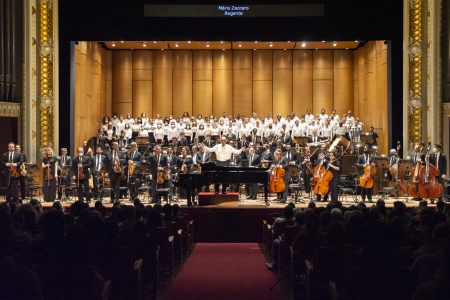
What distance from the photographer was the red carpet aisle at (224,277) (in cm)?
764

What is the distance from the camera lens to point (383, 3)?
1983cm

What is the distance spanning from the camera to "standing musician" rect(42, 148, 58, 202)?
55.5 ft

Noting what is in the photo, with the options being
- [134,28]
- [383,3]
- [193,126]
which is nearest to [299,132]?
[193,126]

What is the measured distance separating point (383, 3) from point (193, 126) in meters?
7.59

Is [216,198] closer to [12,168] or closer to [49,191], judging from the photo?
[49,191]

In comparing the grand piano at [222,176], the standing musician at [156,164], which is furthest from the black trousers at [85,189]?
the grand piano at [222,176]

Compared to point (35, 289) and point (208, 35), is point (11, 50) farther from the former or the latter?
point (35, 289)

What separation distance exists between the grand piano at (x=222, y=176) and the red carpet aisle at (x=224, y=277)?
11.3 feet

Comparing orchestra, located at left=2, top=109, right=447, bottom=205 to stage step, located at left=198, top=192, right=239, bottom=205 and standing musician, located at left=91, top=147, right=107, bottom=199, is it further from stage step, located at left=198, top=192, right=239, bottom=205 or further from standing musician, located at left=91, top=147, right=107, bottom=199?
stage step, located at left=198, top=192, right=239, bottom=205

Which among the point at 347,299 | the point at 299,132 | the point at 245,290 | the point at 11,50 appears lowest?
the point at 245,290

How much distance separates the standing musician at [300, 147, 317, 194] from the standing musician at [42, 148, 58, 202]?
647 centimetres

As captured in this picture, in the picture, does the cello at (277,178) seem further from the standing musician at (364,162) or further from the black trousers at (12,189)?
the black trousers at (12,189)

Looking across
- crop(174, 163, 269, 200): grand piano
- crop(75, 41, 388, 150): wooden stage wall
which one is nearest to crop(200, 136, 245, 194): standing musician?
crop(174, 163, 269, 200): grand piano

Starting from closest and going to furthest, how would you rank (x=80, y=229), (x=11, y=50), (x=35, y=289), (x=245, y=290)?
(x=35, y=289)
(x=80, y=229)
(x=245, y=290)
(x=11, y=50)
